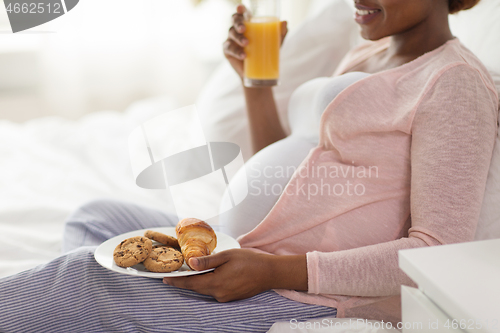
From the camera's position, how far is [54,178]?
126 centimetres

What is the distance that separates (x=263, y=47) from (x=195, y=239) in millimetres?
499

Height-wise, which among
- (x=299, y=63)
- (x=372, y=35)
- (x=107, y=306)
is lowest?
(x=107, y=306)

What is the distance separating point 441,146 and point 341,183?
0.58 feet

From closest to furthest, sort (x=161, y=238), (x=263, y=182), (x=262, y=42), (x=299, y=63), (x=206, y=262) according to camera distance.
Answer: (x=206, y=262), (x=161, y=238), (x=263, y=182), (x=262, y=42), (x=299, y=63)

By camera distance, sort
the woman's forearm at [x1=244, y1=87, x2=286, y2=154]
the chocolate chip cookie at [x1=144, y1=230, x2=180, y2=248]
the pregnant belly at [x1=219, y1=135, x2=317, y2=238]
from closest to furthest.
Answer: the chocolate chip cookie at [x1=144, y1=230, x2=180, y2=248]
the pregnant belly at [x1=219, y1=135, x2=317, y2=238]
the woman's forearm at [x1=244, y1=87, x2=286, y2=154]

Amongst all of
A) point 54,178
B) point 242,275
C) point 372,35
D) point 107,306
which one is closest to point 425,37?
point 372,35

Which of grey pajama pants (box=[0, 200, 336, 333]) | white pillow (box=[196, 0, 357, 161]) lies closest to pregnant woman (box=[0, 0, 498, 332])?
grey pajama pants (box=[0, 200, 336, 333])

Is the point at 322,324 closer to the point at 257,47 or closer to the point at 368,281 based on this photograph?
the point at 368,281

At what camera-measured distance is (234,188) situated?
2.89 ft

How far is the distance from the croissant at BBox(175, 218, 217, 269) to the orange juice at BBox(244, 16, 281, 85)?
0.42 metres

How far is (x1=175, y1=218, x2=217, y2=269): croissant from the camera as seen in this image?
2.11 ft

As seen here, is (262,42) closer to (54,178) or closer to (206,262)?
(206,262)

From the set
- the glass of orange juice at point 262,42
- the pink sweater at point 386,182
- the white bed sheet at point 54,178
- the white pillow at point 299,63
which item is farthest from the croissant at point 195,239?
the white pillow at point 299,63

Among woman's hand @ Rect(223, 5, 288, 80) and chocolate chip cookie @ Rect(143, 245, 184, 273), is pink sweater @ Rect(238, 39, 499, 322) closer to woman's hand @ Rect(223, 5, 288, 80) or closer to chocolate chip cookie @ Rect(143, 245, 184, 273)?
chocolate chip cookie @ Rect(143, 245, 184, 273)
